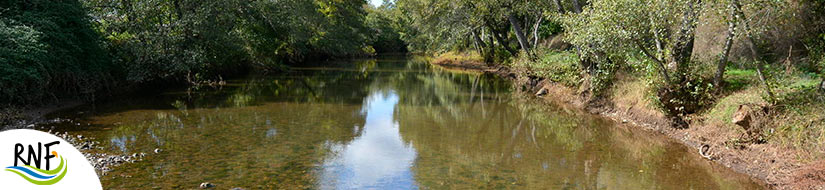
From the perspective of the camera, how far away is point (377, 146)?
515 inches

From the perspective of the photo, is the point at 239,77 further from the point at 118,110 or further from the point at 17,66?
the point at 17,66

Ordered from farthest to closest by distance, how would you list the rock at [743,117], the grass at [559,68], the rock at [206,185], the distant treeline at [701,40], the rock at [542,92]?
the rock at [542,92] → the grass at [559,68] → the distant treeline at [701,40] → the rock at [743,117] → the rock at [206,185]

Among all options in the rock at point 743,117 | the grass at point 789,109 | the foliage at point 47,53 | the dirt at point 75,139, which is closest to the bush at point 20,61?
the foliage at point 47,53

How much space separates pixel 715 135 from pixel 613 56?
218 inches

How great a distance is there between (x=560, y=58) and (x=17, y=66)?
1973 cm

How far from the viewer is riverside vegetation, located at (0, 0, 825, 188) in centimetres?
1086

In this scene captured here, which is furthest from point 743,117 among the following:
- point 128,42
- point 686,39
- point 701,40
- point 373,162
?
point 128,42

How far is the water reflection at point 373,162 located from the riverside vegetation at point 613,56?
6.31m

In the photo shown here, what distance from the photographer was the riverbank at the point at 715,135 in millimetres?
9055

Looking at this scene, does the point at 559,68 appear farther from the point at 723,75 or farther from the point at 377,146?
the point at 377,146

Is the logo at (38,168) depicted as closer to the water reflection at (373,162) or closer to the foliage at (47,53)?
the water reflection at (373,162)

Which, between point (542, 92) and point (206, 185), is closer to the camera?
point (206, 185)

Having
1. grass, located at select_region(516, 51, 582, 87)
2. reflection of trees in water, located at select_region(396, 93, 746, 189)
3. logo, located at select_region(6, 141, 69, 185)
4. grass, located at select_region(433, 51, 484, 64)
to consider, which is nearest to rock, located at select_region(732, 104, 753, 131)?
reflection of trees in water, located at select_region(396, 93, 746, 189)

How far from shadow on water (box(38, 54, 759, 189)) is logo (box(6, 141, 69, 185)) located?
3937 millimetres
